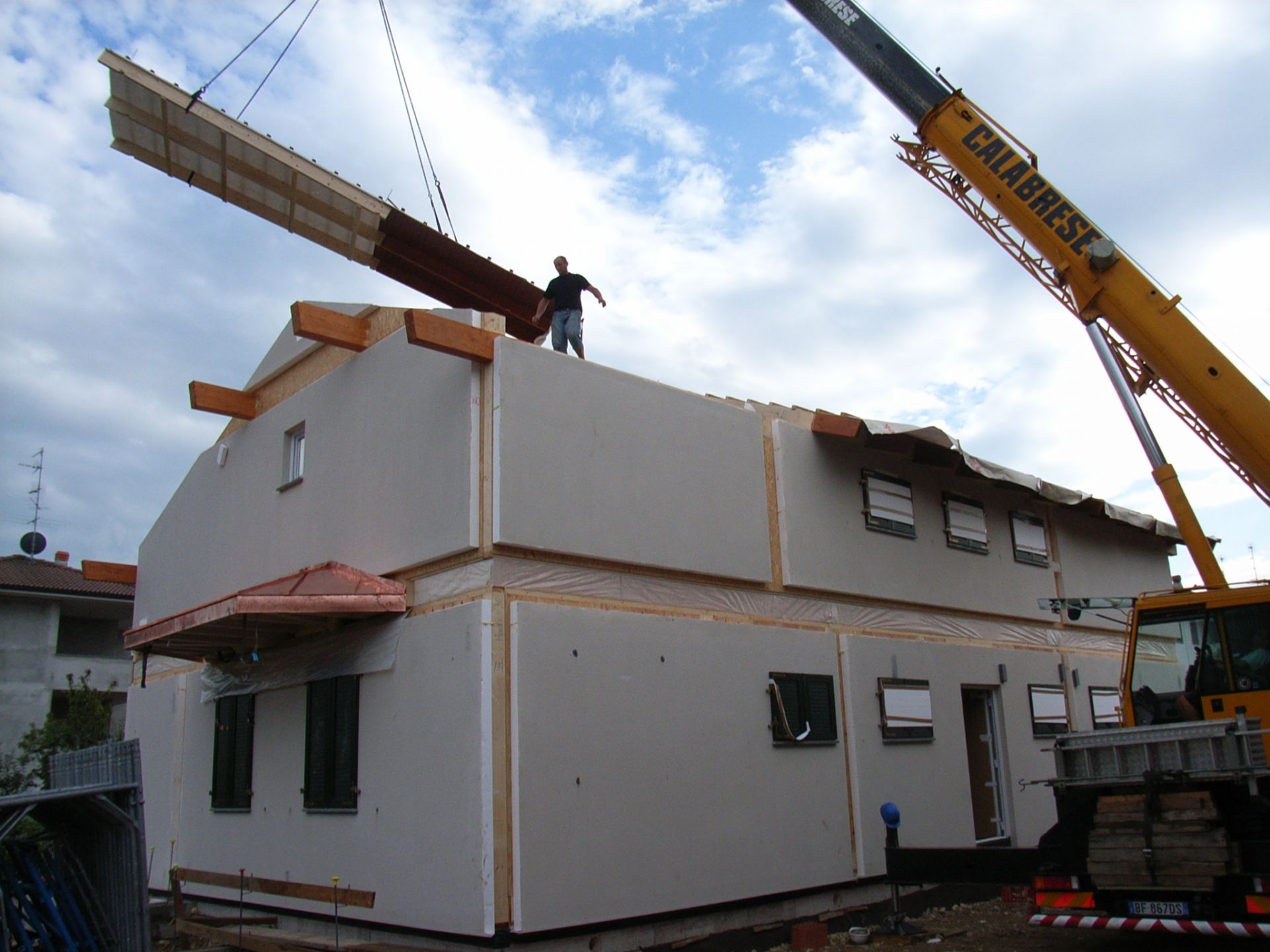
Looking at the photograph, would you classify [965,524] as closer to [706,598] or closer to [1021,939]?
[706,598]

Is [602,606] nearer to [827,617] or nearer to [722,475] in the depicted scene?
[722,475]

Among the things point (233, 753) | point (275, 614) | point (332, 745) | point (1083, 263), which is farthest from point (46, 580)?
point (1083, 263)

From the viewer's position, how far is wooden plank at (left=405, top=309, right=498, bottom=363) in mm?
8633

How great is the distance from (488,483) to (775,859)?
4740 mm

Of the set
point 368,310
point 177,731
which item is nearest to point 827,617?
point 368,310

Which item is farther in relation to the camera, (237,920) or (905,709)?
(905,709)

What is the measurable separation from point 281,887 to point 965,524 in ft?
31.8

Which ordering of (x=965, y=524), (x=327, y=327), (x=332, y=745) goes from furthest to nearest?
(x=965, y=524) → (x=327, y=327) → (x=332, y=745)

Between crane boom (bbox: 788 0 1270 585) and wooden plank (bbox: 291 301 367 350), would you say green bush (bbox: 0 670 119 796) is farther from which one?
crane boom (bbox: 788 0 1270 585)

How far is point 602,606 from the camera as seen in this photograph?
9234 mm

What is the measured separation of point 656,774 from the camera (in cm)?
913

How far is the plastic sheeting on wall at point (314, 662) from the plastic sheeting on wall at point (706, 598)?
2.02ft

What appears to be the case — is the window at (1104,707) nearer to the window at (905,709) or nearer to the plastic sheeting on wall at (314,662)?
the window at (905,709)

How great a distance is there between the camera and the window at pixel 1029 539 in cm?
1509
